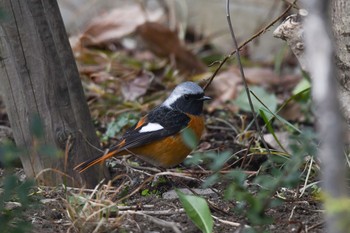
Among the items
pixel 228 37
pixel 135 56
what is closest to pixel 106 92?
pixel 135 56

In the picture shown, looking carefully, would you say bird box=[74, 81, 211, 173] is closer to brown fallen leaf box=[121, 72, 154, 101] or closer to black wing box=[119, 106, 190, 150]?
black wing box=[119, 106, 190, 150]

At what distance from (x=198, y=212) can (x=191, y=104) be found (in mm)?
1609

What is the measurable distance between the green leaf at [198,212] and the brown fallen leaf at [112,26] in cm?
421

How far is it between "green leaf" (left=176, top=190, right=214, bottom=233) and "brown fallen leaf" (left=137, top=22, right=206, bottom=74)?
382cm

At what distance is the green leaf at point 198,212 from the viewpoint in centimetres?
318

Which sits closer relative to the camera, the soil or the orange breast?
the soil

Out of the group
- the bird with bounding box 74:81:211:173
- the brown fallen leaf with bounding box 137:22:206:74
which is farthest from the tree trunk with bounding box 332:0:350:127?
the brown fallen leaf with bounding box 137:22:206:74

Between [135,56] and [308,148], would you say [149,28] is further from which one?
[308,148]

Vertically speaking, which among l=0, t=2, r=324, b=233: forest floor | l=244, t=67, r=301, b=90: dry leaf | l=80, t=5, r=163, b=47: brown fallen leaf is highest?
l=80, t=5, r=163, b=47: brown fallen leaf

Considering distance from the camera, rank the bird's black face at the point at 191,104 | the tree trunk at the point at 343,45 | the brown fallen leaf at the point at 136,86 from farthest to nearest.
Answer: the brown fallen leaf at the point at 136,86, the bird's black face at the point at 191,104, the tree trunk at the point at 343,45

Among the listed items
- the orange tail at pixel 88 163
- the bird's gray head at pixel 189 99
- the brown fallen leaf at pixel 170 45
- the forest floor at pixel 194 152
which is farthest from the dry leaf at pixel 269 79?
the orange tail at pixel 88 163

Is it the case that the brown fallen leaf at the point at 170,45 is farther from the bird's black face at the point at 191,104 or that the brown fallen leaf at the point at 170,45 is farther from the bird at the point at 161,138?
the bird at the point at 161,138

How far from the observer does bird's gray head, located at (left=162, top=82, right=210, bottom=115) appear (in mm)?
4738

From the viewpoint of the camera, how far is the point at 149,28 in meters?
7.14
